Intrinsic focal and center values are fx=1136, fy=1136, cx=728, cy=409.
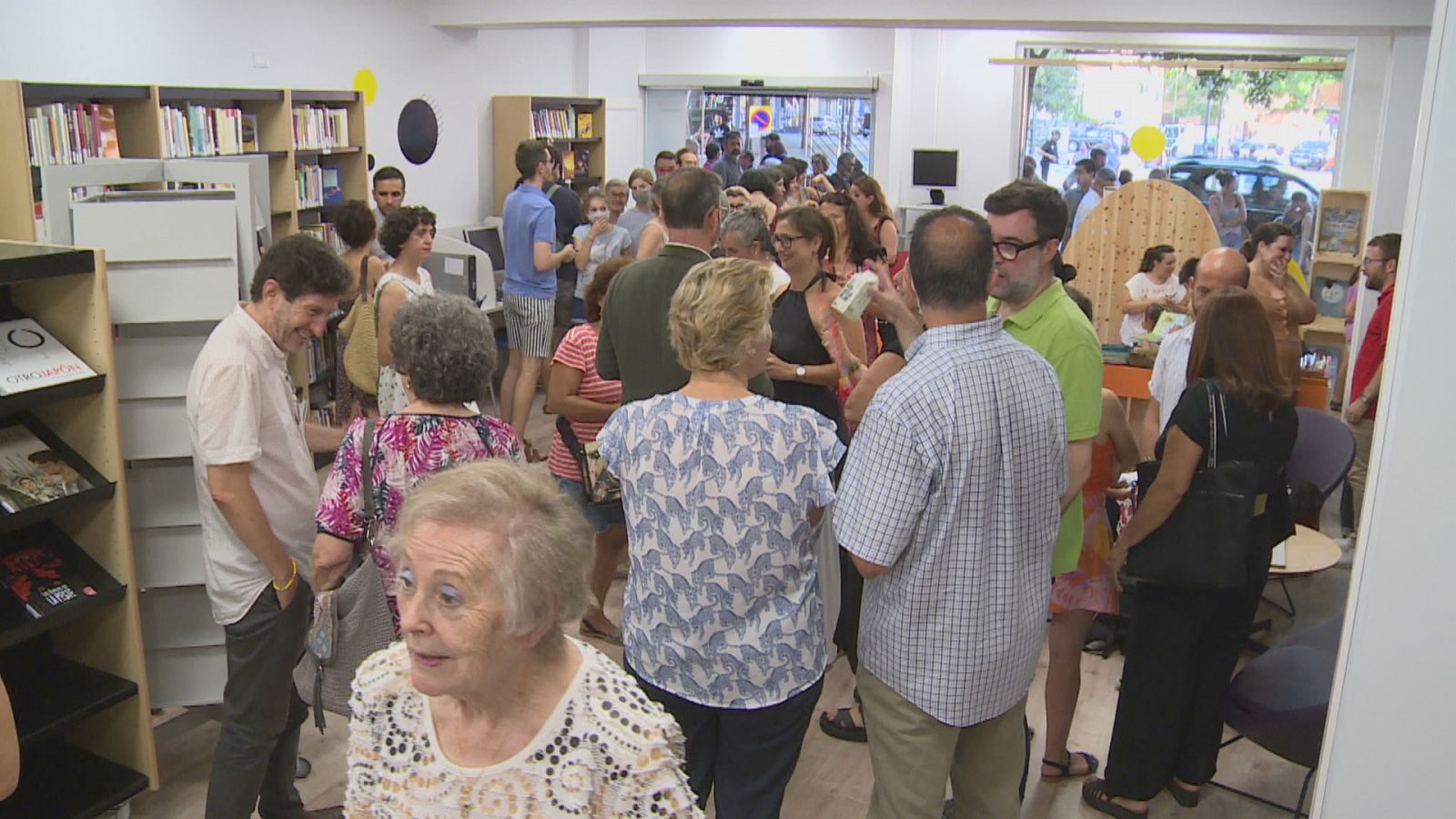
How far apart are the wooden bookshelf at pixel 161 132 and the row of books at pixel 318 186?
5cm

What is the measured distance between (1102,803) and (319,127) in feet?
21.4

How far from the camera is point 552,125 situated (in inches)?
434

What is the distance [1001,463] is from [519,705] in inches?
45.5

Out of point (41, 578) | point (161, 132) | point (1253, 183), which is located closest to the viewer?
point (41, 578)

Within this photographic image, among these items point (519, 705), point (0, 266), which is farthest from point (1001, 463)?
point (0, 266)

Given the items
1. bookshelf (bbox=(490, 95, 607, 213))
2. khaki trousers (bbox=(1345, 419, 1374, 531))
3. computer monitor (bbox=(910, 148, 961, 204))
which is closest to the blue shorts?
khaki trousers (bbox=(1345, 419, 1374, 531))

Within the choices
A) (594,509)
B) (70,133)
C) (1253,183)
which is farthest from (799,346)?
(1253,183)

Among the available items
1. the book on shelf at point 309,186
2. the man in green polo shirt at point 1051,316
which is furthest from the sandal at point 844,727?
the book on shelf at point 309,186

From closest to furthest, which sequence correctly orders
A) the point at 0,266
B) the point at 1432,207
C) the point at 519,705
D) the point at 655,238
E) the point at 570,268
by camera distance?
the point at 519,705
the point at 1432,207
the point at 0,266
the point at 655,238
the point at 570,268

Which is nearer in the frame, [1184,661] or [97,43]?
[1184,661]

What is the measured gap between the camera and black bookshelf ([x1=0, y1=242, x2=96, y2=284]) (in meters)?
2.75

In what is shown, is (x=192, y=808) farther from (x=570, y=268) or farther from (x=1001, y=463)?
(x=570, y=268)

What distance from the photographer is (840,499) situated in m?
2.34

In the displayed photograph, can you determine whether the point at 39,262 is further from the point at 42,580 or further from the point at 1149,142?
the point at 1149,142
